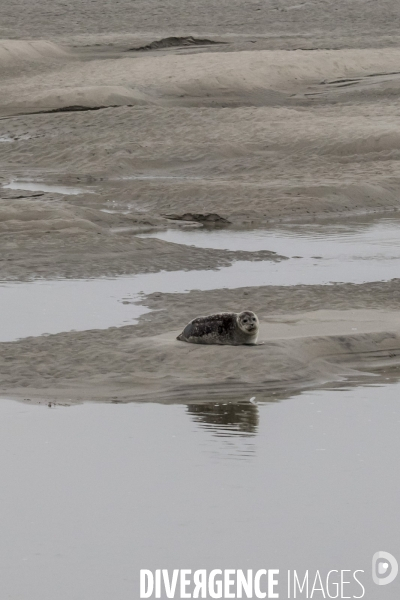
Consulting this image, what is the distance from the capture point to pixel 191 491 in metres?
5.79

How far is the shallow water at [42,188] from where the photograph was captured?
661 inches

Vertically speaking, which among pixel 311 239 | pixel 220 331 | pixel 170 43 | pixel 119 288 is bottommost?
pixel 220 331

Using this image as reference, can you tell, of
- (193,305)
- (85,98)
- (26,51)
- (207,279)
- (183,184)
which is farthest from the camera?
(26,51)

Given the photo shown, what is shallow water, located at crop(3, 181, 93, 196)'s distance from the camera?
1680cm

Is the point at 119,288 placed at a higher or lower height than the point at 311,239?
lower

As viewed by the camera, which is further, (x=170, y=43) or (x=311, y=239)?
(x=170, y=43)

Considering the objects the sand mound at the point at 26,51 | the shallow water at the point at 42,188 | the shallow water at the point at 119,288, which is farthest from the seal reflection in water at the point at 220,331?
the sand mound at the point at 26,51

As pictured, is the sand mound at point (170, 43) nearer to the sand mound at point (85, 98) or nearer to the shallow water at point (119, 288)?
the sand mound at point (85, 98)

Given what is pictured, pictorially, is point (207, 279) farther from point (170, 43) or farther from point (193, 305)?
point (170, 43)

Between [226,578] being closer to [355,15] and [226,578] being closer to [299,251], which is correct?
[299,251]

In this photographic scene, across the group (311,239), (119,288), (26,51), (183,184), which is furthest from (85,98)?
(119,288)

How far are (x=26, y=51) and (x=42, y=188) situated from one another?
356 inches

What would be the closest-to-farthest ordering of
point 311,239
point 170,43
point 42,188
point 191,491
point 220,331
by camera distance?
point 191,491 → point 220,331 → point 311,239 → point 42,188 → point 170,43

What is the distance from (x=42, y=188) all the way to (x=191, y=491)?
11682 millimetres
